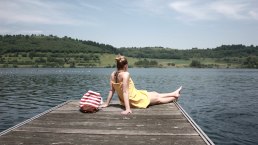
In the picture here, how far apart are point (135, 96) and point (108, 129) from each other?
3550mm

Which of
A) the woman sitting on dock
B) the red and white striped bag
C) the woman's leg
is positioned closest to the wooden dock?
the red and white striped bag

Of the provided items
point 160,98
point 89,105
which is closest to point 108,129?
point 89,105

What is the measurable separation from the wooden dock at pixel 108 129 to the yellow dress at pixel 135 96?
0.69 metres

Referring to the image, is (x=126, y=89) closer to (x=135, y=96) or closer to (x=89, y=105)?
(x=135, y=96)

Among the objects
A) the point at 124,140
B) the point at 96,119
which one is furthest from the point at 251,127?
the point at 124,140

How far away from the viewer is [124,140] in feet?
23.4

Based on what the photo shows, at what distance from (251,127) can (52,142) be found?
15571 mm

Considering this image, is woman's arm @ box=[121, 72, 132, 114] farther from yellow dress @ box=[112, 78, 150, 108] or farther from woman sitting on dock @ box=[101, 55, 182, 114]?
yellow dress @ box=[112, 78, 150, 108]

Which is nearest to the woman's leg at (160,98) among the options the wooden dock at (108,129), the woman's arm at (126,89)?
the wooden dock at (108,129)

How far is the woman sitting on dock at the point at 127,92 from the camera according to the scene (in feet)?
35.0

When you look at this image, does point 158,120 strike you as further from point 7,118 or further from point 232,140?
point 7,118

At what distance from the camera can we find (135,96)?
1165 centimetres

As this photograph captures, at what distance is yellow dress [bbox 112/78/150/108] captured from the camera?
37.1 feet

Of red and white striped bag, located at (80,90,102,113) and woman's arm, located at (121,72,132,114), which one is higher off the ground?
woman's arm, located at (121,72,132,114)
